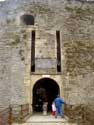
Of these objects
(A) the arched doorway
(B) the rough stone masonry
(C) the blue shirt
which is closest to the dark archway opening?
(B) the rough stone masonry

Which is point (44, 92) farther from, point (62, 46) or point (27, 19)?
point (27, 19)

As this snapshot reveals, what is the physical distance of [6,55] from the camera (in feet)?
58.4

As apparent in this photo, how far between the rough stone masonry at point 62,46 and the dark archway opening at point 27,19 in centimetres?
29

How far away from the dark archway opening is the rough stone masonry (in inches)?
11.6

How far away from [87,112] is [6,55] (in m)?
6.03

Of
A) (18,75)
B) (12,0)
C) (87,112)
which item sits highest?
(12,0)

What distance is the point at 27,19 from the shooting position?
19.5m

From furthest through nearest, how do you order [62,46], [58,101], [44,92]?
[44,92] < [62,46] < [58,101]

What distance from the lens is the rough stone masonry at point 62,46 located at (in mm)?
17078

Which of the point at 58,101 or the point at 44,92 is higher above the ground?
the point at 58,101

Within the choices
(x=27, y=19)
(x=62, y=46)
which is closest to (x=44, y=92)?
(x=62, y=46)

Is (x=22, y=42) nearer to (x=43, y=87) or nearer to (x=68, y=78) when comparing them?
(x=68, y=78)

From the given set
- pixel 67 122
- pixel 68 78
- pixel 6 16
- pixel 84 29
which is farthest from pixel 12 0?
pixel 67 122

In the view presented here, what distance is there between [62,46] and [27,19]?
3.29m
